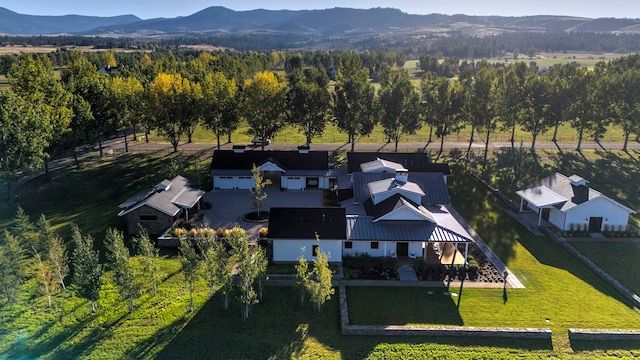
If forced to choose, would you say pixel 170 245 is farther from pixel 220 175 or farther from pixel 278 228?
pixel 220 175

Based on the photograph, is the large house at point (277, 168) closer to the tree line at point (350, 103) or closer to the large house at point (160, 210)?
the large house at point (160, 210)

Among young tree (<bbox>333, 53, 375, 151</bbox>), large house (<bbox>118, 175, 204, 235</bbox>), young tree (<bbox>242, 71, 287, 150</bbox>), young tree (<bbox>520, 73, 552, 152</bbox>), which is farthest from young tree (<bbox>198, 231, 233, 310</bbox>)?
young tree (<bbox>520, 73, 552, 152</bbox>)

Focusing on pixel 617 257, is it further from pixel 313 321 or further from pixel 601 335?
pixel 313 321

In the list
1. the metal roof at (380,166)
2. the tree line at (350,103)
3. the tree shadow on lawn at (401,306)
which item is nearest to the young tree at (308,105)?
the tree line at (350,103)

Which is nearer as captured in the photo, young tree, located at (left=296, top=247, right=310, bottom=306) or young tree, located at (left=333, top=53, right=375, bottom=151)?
young tree, located at (left=296, top=247, right=310, bottom=306)

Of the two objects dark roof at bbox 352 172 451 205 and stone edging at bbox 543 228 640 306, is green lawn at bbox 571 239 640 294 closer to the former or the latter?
stone edging at bbox 543 228 640 306
